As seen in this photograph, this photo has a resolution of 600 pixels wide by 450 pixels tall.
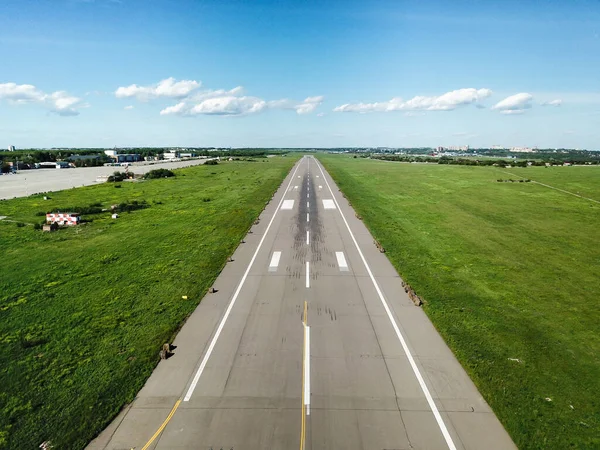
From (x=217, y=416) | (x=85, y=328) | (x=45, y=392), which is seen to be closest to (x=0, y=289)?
(x=85, y=328)

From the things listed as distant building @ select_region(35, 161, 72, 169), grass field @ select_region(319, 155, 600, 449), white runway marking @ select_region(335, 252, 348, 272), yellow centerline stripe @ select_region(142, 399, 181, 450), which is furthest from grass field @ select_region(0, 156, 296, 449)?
distant building @ select_region(35, 161, 72, 169)

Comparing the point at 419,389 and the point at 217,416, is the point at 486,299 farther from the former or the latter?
the point at 217,416

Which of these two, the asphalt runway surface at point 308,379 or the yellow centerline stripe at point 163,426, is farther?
the asphalt runway surface at point 308,379

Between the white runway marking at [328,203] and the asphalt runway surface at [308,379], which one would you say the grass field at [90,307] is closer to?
the asphalt runway surface at [308,379]

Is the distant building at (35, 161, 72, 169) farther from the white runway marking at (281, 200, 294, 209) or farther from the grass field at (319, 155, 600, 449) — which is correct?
the grass field at (319, 155, 600, 449)

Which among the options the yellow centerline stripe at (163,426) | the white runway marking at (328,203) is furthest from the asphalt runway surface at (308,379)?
the white runway marking at (328,203)

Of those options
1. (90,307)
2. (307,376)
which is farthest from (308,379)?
(90,307)

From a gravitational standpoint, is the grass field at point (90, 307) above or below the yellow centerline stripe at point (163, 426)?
above
